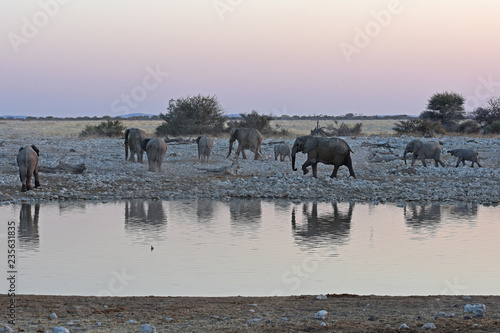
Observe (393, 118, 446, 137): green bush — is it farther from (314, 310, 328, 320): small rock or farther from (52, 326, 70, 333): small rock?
(52, 326, 70, 333): small rock

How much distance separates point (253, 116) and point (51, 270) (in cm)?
3556

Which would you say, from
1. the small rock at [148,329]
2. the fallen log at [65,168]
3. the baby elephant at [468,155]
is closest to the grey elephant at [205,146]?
the fallen log at [65,168]

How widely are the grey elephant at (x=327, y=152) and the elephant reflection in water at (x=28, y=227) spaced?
338 inches

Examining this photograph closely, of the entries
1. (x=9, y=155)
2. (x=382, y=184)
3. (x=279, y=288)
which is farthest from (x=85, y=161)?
(x=279, y=288)

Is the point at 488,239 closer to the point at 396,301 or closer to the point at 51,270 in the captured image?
the point at 396,301

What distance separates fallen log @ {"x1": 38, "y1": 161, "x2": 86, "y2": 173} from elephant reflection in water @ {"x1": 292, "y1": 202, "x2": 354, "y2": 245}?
773 centimetres

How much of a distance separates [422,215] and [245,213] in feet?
13.5

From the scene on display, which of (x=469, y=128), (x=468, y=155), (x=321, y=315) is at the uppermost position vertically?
(x=469, y=128)

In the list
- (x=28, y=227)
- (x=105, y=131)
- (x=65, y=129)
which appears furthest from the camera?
(x=65, y=129)

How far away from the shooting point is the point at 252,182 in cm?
2066

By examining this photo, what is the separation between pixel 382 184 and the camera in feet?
67.7

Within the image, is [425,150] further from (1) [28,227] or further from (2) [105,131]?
(2) [105,131]

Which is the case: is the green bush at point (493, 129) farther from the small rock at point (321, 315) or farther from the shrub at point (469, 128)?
the small rock at point (321, 315)

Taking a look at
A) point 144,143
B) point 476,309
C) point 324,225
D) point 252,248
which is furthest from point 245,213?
point 476,309
